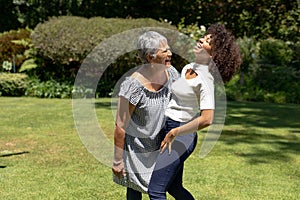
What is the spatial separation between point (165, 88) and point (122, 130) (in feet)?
1.41

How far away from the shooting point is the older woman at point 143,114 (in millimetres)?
3324

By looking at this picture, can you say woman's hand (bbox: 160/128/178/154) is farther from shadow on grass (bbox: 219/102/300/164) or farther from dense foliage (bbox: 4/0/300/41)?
dense foliage (bbox: 4/0/300/41)

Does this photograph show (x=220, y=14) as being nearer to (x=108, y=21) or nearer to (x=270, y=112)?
(x=108, y=21)

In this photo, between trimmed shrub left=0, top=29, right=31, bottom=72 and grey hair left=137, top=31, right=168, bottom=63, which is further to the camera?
trimmed shrub left=0, top=29, right=31, bottom=72

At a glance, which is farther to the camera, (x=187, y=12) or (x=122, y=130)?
(x=187, y=12)

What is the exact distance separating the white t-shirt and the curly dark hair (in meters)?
0.11

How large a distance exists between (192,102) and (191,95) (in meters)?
0.07

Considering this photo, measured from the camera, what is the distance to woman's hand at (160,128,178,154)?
3432 mm

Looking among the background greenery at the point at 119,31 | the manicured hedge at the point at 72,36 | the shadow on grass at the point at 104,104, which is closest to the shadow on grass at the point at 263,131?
the background greenery at the point at 119,31

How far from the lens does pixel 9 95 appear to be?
47.0 ft

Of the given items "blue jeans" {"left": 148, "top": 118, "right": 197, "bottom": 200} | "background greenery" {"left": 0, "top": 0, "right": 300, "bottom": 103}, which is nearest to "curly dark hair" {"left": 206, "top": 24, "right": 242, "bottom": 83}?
"blue jeans" {"left": 148, "top": 118, "right": 197, "bottom": 200}

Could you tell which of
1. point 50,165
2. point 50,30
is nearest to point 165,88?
point 50,165

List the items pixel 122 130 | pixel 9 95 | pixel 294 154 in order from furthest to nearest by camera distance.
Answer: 1. pixel 9 95
2. pixel 294 154
3. pixel 122 130

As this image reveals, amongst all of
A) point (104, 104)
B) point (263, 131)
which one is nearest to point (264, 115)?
point (263, 131)
